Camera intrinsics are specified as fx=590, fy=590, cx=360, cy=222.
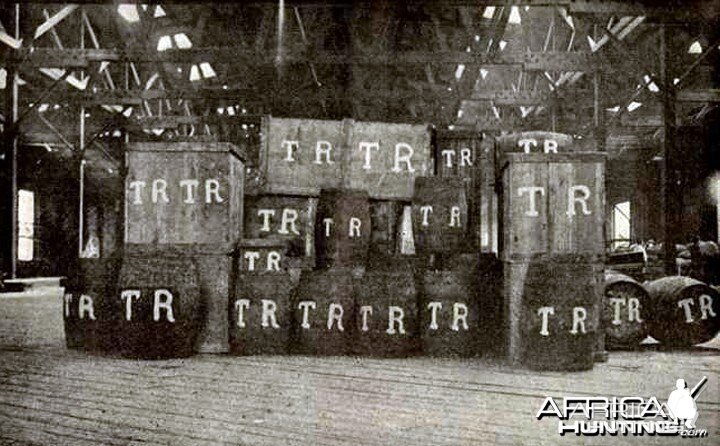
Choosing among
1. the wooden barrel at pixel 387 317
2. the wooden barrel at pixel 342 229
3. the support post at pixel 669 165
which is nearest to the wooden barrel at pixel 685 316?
the wooden barrel at pixel 387 317

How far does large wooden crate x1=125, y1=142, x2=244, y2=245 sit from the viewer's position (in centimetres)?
483

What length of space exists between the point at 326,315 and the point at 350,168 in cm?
→ 182

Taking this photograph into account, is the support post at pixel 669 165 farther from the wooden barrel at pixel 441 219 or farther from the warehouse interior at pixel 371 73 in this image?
the wooden barrel at pixel 441 219

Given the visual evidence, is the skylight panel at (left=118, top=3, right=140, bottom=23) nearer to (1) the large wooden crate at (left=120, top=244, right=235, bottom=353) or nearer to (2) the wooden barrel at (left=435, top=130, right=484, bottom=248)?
(2) the wooden barrel at (left=435, top=130, right=484, bottom=248)

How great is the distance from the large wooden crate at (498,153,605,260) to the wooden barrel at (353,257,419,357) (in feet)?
2.85

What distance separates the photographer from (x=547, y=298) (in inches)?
163

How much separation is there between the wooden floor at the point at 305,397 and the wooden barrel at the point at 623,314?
0.34 meters

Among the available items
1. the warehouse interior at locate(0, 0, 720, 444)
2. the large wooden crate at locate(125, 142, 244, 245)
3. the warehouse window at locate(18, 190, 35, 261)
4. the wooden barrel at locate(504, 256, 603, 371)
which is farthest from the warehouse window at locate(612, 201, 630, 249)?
the large wooden crate at locate(125, 142, 244, 245)

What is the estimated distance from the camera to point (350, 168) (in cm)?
595

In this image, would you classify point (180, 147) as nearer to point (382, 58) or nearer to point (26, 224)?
point (382, 58)

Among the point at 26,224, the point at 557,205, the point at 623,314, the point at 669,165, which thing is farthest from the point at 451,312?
the point at 26,224

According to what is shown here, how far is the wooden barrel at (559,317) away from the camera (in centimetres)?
411

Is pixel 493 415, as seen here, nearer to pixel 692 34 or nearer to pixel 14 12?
pixel 692 34

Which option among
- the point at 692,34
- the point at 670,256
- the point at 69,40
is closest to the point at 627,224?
the point at 692,34
